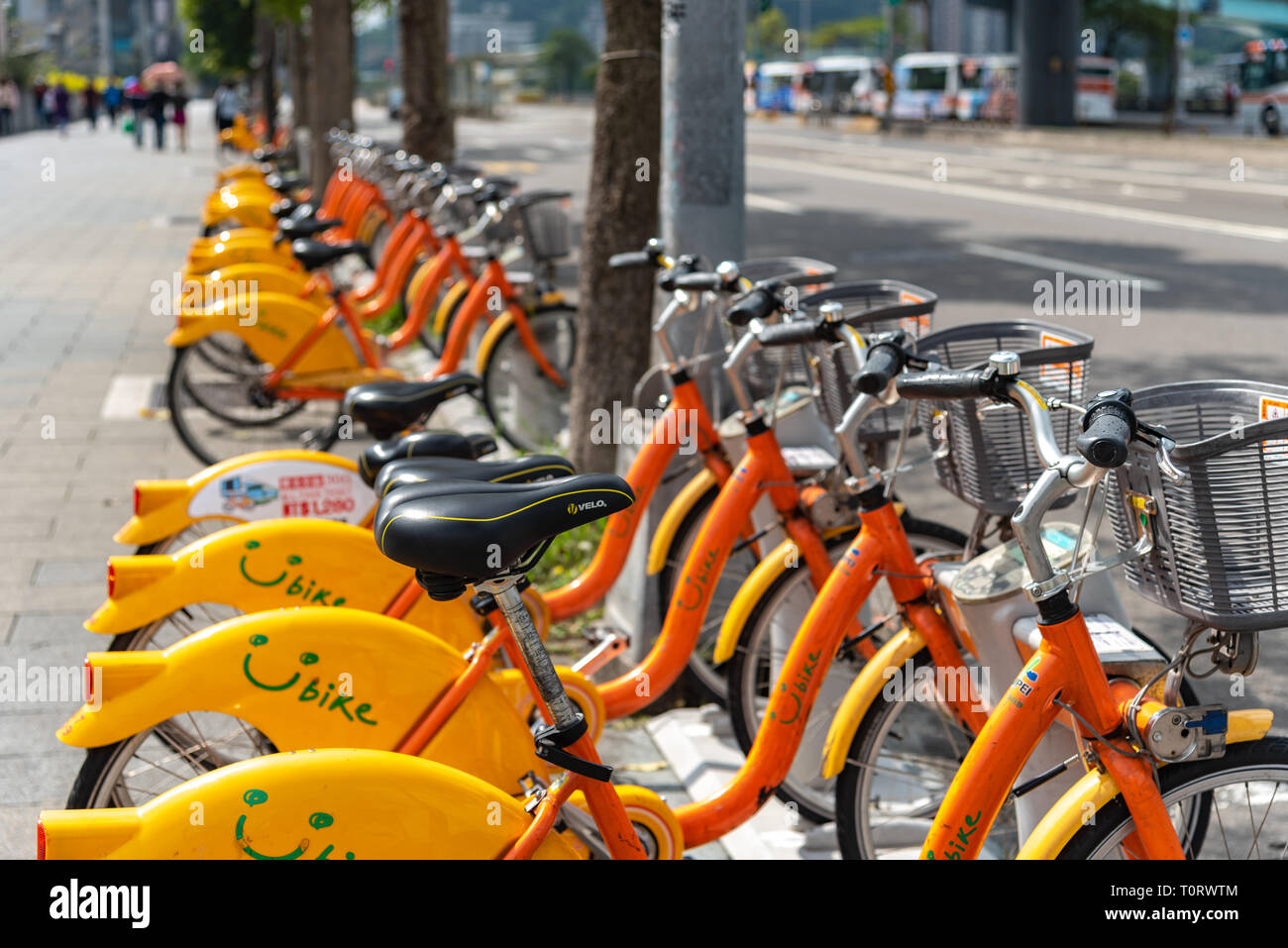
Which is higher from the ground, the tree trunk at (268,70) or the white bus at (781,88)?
the white bus at (781,88)

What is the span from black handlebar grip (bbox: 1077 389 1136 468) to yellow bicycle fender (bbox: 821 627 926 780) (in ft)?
2.71

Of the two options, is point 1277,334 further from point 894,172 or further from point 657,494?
point 894,172

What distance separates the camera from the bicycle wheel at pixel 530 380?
681cm

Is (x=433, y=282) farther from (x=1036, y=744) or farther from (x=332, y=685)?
(x=1036, y=744)

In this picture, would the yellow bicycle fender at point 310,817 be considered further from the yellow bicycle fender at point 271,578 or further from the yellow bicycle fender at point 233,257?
the yellow bicycle fender at point 233,257

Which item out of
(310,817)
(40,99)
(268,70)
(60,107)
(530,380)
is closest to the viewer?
(310,817)

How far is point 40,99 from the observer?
45906 millimetres

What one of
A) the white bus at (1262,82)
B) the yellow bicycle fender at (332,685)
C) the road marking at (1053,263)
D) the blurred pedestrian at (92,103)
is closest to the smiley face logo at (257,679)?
the yellow bicycle fender at (332,685)

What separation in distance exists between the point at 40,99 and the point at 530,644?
1935 inches

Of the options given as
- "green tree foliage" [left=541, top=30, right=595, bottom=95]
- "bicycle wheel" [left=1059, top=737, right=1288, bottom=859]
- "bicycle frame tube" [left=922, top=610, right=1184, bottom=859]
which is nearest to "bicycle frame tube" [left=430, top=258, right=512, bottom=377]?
"bicycle frame tube" [left=922, top=610, right=1184, bottom=859]

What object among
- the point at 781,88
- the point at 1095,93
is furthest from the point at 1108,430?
the point at 781,88

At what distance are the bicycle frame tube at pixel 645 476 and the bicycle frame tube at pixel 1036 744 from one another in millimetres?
1506

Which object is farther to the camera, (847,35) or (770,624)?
(847,35)
